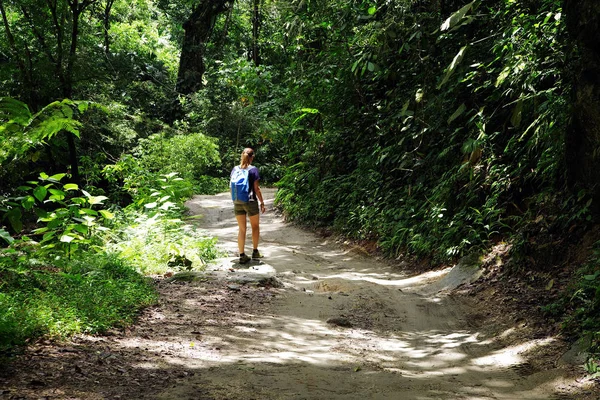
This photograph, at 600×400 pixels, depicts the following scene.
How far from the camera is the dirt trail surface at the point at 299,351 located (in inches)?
140

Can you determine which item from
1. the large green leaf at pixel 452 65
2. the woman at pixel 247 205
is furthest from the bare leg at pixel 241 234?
the large green leaf at pixel 452 65

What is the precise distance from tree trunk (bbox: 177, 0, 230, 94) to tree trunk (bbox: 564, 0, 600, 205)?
748 inches

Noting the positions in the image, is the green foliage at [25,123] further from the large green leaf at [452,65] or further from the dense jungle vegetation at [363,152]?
the large green leaf at [452,65]

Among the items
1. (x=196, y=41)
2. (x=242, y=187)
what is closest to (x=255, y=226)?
(x=242, y=187)

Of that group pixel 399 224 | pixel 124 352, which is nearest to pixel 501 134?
pixel 399 224

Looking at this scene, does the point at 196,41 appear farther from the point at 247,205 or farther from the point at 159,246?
the point at 159,246

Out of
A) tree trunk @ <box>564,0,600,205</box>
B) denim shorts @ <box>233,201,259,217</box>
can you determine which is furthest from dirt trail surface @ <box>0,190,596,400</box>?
tree trunk @ <box>564,0,600,205</box>

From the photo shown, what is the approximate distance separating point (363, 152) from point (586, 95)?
26.5 ft

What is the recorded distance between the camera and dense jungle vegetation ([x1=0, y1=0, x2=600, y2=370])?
5.69 m

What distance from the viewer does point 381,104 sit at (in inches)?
523

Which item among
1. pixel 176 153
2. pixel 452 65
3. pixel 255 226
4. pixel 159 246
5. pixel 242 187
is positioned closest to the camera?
pixel 452 65

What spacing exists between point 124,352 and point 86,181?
43.6ft

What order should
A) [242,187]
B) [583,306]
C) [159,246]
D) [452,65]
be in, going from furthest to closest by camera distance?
[242,187] → [159,246] → [452,65] → [583,306]

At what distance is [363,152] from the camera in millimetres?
13719
